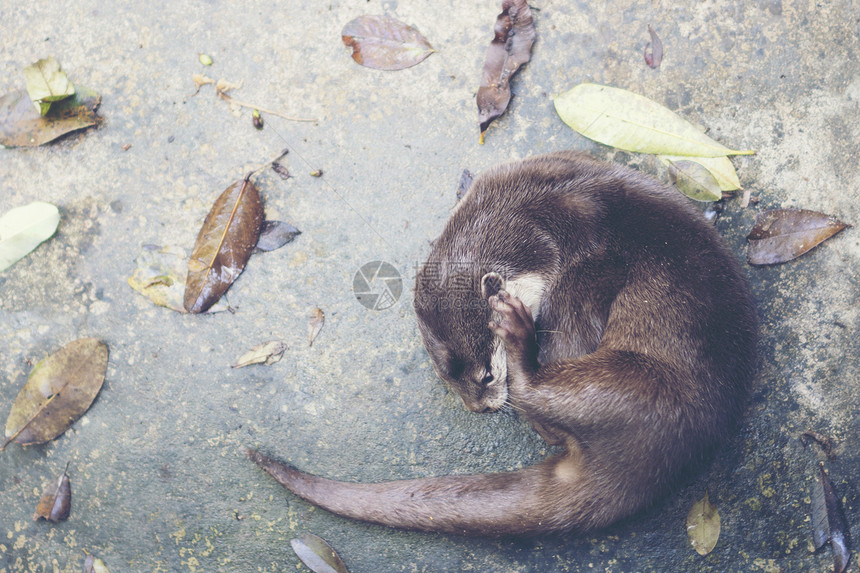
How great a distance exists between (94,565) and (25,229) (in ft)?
4.15

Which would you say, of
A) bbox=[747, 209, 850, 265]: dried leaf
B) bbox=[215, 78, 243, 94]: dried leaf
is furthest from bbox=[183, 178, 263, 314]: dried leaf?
bbox=[747, 209, 850, 265]: dried leaf

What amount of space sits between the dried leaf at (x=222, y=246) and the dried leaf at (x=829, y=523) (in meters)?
2.20

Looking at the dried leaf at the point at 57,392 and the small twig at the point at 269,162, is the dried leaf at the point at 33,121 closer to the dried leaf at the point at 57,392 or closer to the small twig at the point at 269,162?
the small twig at the point at 269,162

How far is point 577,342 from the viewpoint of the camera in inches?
79.5

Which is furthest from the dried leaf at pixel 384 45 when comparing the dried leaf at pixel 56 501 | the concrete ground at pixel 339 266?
the dried leaf at pixel 56 501

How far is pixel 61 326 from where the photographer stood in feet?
7.19

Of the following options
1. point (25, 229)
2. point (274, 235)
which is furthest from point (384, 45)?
point (25, 229)

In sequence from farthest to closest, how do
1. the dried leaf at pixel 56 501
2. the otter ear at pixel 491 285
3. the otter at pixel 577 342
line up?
the dried leaf at pixel 56 501
the otter ear at pixel 491 285
the otter at pixel 577 342

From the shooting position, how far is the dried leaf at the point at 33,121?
2.25 m

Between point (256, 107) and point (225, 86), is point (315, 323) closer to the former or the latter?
point (256, 107)

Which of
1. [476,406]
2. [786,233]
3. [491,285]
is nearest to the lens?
[491,285]

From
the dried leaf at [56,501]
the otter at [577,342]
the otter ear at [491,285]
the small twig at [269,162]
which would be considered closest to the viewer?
the otter at [577,342]

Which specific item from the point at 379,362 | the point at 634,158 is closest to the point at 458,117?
the point at 634,158

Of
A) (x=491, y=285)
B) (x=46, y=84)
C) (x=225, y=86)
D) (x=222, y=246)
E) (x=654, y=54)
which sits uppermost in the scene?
(x=46, y=84)
